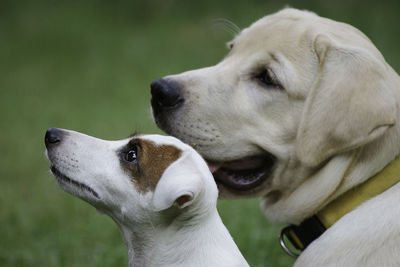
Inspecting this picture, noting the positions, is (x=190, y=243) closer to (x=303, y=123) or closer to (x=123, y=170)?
(x=123, y=170)

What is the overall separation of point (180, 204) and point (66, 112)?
28.0 feet

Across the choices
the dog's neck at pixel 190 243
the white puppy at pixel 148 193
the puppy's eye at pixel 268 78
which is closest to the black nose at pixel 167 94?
the white puppy at pixel 148 193

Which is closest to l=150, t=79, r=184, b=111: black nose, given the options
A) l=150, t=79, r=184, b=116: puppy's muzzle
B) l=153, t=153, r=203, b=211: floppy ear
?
l=150, t=79, r=184, b=116: puppy's muzzle

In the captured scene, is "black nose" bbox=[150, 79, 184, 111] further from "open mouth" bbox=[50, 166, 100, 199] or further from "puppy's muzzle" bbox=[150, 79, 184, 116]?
"open mouth" bbox=[50, 166, 100, 199]

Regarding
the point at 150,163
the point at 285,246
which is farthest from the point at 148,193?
the point at 285,246

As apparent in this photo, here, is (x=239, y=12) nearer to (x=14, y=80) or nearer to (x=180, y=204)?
(x=14, y=80)

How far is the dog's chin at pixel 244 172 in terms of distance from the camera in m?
3.72

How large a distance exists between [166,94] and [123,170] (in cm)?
67

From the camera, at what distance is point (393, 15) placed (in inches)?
648

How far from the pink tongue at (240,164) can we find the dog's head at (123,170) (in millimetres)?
526

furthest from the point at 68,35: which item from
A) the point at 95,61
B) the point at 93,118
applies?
the point at 93,118

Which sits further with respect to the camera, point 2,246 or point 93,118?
point 93,118

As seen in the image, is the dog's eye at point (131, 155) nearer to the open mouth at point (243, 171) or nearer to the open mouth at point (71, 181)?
the open mouth at point (71, 181)

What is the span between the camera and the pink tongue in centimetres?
379
